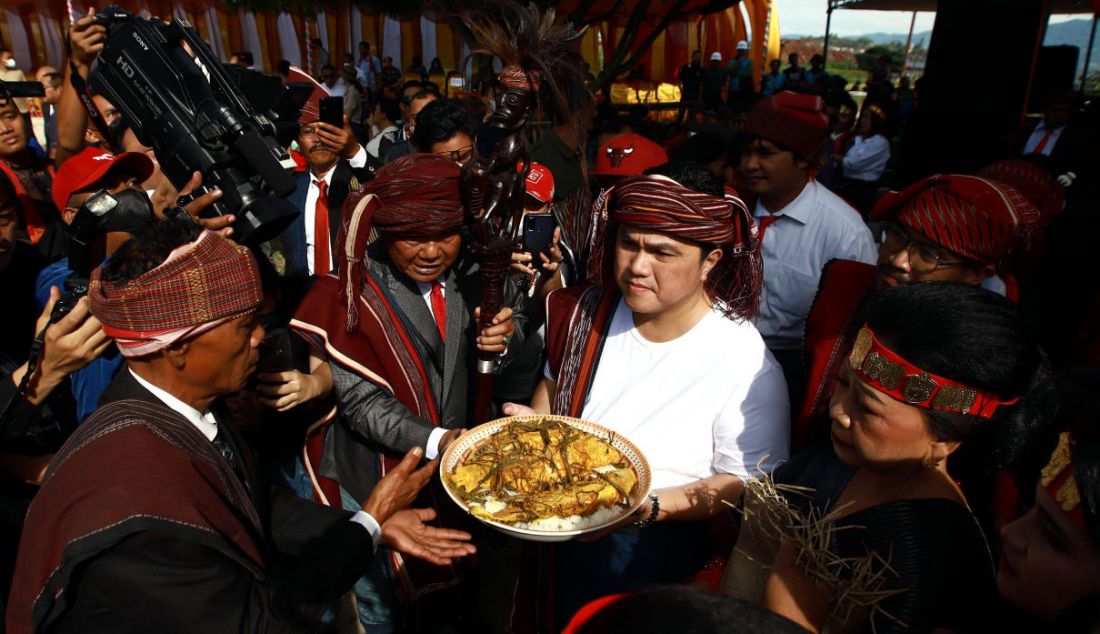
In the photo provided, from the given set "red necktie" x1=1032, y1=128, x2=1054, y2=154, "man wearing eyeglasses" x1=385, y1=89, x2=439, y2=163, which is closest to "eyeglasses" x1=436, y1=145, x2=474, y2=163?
"man wearing eyeglasses" x1=385, y1=89, x2=439, y2=163

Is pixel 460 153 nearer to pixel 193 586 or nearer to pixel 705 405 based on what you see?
pixel 705 405

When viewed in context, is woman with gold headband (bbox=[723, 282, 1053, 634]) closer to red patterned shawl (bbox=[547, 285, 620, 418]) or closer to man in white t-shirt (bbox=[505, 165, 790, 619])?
man in white t-shirt (bbox=[505, 165, 790, 619])

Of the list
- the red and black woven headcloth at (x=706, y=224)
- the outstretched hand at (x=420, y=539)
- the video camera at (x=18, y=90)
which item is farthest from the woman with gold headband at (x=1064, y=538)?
the video camera at (x=18, y=90)

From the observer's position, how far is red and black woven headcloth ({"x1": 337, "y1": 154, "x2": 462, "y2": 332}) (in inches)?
97.6

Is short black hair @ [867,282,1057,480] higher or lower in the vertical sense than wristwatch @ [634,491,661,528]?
higher

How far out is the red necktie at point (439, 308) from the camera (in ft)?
9.21

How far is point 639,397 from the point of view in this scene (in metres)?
2.35

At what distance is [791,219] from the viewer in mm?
3834

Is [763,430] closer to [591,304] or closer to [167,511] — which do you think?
[591,304]

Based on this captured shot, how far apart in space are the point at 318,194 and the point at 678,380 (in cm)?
330

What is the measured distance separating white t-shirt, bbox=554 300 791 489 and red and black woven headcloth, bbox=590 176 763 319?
102 mm

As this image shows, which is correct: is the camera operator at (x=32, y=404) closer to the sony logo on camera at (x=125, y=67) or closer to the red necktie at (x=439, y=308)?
the sony logo on camera at (x=125, y=67)

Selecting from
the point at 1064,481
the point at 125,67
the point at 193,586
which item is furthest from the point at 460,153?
the point at 1064,481

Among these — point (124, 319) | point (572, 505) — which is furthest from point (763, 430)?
point (124, 319)
